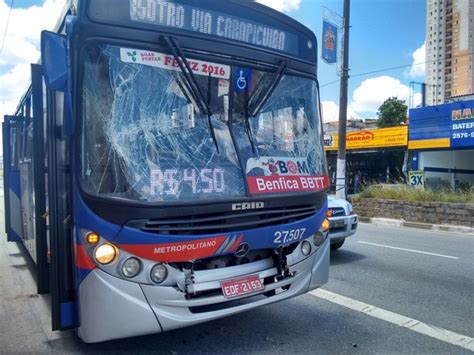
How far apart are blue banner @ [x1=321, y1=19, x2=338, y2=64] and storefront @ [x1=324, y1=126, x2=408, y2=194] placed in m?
9.98

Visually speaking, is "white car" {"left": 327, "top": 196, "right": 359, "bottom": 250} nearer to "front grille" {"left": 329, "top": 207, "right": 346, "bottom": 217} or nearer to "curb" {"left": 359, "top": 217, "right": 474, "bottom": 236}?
"front grille" {"left": 329, "top": 207, "right": 346, "bottom": 217}

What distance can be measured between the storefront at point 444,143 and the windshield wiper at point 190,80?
1794 centimetres

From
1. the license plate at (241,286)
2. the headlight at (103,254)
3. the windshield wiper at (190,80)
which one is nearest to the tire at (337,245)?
the license plate at (241,286)

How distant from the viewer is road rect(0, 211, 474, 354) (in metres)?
4.09

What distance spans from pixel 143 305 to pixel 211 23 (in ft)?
8.04

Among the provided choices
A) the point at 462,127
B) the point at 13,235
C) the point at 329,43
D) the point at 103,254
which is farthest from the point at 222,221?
the point at 462,127

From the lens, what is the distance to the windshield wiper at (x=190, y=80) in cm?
358

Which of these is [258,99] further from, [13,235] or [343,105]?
[343,105]

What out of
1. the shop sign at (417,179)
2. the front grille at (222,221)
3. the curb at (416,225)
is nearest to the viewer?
the front grille at (222,221)

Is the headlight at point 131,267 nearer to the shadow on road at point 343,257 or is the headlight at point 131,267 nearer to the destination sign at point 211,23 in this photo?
the destination sign at point 211,23

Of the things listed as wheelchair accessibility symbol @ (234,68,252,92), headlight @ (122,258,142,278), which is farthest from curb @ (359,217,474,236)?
headlight @ (122,258,142,278)

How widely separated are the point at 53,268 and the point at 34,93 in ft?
5.35

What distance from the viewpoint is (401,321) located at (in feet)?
15.5

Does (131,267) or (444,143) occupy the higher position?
(444,143)
